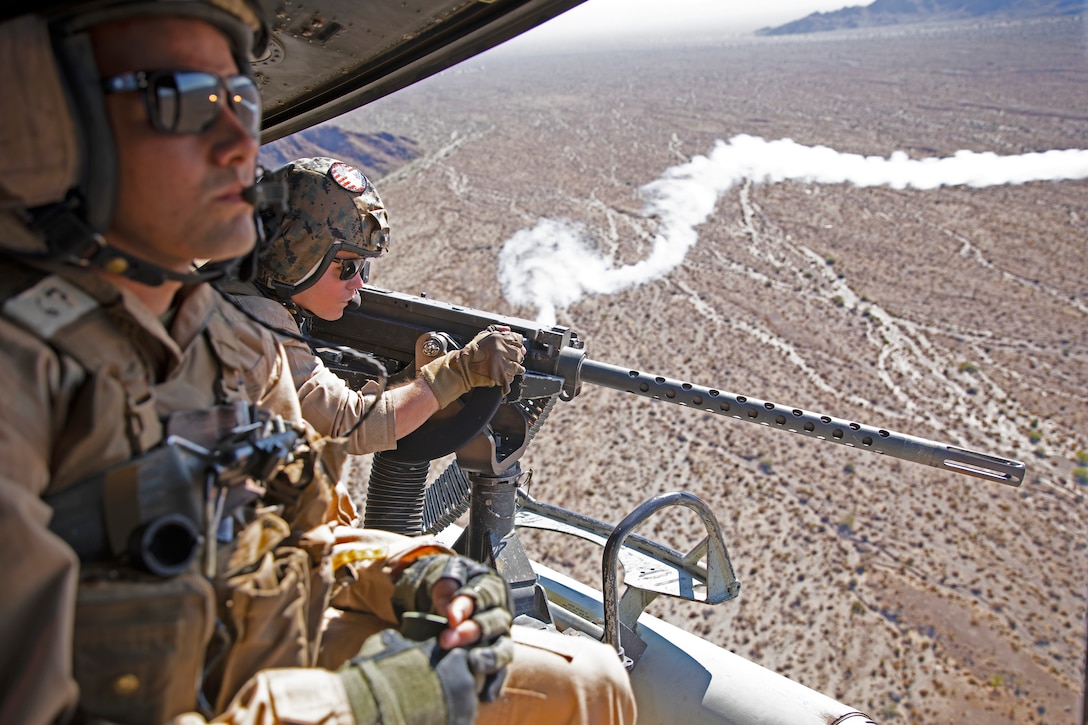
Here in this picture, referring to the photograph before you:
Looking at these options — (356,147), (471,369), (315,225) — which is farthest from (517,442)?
(356,147)

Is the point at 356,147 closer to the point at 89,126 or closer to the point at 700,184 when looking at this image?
the point at 700,184

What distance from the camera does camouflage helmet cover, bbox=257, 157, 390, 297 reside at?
352 centimetres

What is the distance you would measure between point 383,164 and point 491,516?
47306 mm

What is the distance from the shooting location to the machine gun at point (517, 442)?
12.0 feet

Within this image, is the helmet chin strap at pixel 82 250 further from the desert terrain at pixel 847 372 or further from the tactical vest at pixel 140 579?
the desert terrain at pixel 847 372

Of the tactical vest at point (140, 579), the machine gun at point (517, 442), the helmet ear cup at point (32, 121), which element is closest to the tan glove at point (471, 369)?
the machine gun at point (517, 442)

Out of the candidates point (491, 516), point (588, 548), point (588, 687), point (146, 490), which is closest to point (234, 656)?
point (146, 490)

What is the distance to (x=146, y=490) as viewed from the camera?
5.29ft

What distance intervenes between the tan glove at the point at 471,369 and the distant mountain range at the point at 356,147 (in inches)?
1586

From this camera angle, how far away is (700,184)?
139ft

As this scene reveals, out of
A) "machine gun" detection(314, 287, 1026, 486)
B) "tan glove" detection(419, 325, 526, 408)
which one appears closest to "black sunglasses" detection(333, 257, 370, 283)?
"machine gun" detection(314, 287, 1026, 486)

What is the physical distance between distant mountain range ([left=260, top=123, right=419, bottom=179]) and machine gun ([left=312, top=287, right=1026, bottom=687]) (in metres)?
39.6

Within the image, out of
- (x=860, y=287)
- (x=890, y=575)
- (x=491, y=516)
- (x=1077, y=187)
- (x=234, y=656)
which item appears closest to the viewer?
(x=234, y=656)

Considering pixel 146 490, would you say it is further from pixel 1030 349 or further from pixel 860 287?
pixel 860 287
